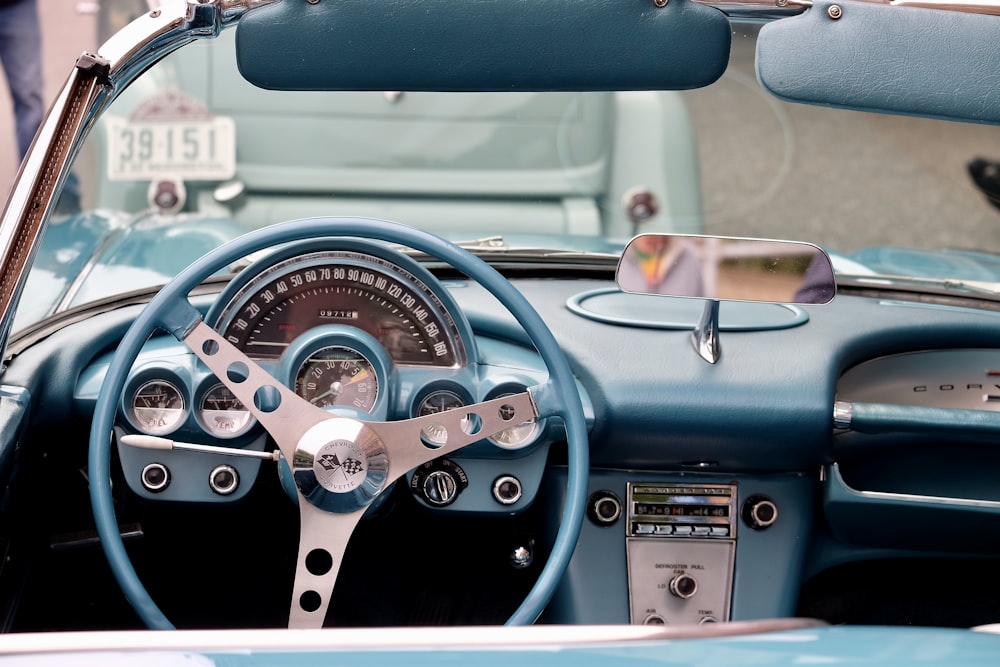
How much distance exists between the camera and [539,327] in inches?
68.4

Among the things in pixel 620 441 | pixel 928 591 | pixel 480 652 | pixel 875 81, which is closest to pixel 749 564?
pixel 620 441

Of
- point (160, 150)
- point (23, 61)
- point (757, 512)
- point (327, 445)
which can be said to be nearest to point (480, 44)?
point (327, 445)

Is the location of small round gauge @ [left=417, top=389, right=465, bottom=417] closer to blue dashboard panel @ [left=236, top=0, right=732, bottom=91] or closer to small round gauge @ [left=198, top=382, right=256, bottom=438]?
small round gauge @ [left=198, top=382, right=256, bottom=438]

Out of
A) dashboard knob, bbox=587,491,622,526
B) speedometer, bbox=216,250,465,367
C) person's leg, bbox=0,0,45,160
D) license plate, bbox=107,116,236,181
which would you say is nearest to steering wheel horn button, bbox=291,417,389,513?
speedometer, bbox=216,250,465,367

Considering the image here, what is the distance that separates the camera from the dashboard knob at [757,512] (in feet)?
7.19

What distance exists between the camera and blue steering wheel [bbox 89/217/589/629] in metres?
1.70

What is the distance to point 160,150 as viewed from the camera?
3.03 meters

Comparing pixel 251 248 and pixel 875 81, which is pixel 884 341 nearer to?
pixel 875 81

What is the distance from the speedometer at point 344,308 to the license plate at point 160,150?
1.29m

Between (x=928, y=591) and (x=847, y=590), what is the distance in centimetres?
17

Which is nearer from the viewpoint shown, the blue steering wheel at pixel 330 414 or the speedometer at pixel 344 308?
the blue steering wheel at pixel 330 414

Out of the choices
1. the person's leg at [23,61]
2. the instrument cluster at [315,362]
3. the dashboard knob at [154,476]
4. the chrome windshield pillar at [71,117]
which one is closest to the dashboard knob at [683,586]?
the instrument cluster at [315,362]

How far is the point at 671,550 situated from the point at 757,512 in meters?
0.17

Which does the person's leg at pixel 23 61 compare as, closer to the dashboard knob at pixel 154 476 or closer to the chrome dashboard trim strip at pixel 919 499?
the dashboard knob at pixel 154 476
